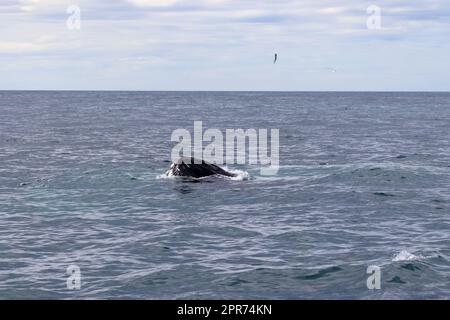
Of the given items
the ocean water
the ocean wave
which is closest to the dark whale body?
the ocean water

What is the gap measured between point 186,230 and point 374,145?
43888 millimetres

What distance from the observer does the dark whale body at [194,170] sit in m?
43.3

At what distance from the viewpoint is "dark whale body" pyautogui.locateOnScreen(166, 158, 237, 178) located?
43312 millimetres

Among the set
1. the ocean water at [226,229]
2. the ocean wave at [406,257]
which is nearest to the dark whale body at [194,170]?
the ocean water at [226,229]

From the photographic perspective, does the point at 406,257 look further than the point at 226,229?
No

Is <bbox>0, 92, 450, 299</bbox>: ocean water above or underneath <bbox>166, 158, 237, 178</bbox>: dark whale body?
underneath

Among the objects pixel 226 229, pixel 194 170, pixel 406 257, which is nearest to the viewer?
pixel 406 257

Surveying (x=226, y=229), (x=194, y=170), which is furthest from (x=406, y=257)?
(x=194, y=170)

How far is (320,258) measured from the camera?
82.8 feet

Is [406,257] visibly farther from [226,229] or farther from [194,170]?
[194,170]

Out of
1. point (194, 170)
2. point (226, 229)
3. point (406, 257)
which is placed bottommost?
point (406, 257)

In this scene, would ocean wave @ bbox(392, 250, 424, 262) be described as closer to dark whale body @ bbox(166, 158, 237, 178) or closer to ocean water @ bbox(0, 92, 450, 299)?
ocean water @ bbox(0, 92, 450, 299)

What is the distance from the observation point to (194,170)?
4344cm

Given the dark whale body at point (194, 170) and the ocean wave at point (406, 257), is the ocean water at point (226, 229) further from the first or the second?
the dark whale body at point (194, 170)
